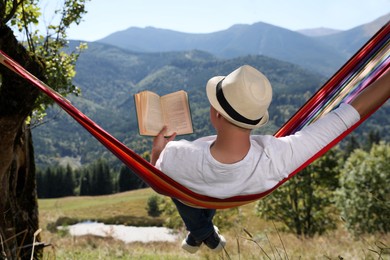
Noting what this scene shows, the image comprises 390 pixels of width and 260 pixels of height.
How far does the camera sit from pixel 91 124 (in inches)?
99.3

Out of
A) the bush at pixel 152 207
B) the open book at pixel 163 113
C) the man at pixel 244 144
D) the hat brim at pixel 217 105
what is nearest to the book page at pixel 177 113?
the open book at pixel 163 113

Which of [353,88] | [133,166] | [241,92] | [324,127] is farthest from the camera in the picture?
[353,88]

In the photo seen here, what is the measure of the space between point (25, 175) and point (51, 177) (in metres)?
79.6

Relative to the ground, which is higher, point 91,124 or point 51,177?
point 91,124

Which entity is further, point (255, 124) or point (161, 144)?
point (161, 144)

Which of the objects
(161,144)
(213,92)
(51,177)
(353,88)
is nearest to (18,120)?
(161,144)

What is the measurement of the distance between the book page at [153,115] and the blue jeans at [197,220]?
475mm

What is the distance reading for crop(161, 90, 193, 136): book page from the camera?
2.49 meters

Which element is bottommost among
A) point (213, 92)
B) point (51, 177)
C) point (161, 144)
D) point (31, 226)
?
point (51, 177)

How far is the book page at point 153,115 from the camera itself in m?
2.44

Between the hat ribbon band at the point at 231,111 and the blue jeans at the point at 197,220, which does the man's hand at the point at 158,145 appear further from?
the hat ribbon band at the point at 231,111

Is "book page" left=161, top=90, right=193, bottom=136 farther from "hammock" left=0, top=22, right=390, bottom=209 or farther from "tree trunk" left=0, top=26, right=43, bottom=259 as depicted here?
"tree trunk" left=0, top=26, right=43, bottom=259

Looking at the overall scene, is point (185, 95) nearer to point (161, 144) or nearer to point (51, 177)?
point (161, 144)

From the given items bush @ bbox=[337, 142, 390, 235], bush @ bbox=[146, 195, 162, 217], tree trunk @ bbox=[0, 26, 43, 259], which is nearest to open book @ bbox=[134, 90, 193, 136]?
tree trunk @ bbox=[0, 26, 43, 259]
